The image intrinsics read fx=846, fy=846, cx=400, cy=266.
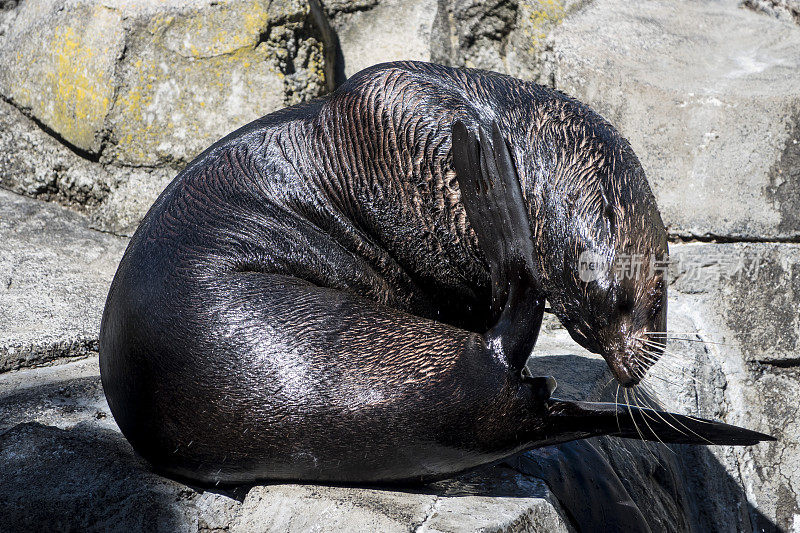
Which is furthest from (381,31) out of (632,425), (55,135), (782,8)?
(632,425)

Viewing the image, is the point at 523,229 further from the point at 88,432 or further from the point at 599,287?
the point at 88,432

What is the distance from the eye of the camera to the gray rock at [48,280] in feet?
13.1

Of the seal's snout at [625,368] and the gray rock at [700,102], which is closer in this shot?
the seal's snout at [625,368]

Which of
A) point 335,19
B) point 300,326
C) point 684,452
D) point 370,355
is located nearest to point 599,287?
point 370,355

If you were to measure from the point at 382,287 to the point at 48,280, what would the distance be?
7.18 ft

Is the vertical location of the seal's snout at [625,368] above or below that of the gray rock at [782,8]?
below

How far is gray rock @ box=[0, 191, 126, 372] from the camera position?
401cm

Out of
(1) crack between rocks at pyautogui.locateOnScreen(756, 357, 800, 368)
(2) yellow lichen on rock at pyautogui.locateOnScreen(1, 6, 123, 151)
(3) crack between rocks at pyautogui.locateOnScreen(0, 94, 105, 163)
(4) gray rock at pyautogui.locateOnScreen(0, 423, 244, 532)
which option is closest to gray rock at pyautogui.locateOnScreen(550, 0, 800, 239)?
(1) crack between rocks at pyautogui.locateOnScreen(756, 357, 800, 368)

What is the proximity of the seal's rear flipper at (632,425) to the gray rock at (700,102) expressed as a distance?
2326 mm

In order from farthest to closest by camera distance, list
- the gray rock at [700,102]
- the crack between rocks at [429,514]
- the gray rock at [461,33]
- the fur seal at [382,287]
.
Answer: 1. the gray rock at [461,33]
2. the gray rock at [700,102]
3. the fur seal at [382,287]
4. the crack between rocks at [429,514]

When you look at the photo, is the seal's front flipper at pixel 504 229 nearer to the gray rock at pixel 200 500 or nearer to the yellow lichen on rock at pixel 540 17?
the gray rock at pixel 200 500

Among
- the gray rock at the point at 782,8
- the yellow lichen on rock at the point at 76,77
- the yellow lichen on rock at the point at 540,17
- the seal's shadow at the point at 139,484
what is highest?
the gray rock at the point at 782,8

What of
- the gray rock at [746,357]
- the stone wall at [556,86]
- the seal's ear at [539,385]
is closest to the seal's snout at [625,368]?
the seal's ear at [539,385]

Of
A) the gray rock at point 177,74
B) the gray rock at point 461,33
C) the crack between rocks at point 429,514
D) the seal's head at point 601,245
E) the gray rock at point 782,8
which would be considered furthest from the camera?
the gray rock at point 782,8
